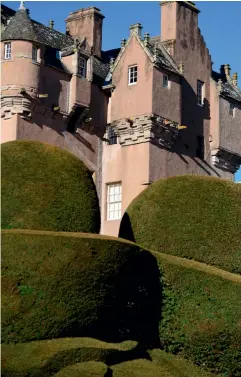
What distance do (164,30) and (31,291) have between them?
2297cm

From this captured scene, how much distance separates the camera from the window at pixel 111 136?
44.2 meters

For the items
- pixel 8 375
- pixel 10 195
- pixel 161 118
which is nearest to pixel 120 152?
pixel 161 118

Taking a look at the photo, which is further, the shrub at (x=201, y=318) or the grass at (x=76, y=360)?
the shrub at (x=201, y=318)

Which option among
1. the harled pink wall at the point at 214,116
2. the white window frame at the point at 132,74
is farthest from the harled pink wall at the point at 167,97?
the harled pink wall at the point at 214,116

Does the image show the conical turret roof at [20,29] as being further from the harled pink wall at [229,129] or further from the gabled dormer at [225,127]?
the harled pink wall at [229,129]

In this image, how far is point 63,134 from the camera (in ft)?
139

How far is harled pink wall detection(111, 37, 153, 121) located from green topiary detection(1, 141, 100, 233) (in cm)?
1440

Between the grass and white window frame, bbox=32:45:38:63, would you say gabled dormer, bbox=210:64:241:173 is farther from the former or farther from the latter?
the grass

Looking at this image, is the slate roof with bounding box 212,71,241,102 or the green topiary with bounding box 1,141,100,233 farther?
the slate roof with bounding box 212,71,241,102

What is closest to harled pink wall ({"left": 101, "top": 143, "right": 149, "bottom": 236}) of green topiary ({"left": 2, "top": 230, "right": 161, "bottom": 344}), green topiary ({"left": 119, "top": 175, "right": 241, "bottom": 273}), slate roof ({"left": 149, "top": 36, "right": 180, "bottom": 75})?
slate roof ({"left": 149, "top": 36, "right": 180, "bottom": 75})

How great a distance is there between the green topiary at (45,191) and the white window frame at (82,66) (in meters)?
14.9

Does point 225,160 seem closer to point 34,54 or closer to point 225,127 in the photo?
point 225,127

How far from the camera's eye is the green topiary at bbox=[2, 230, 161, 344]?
25219 mm

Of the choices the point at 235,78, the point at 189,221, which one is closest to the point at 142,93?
the point at 235,78
